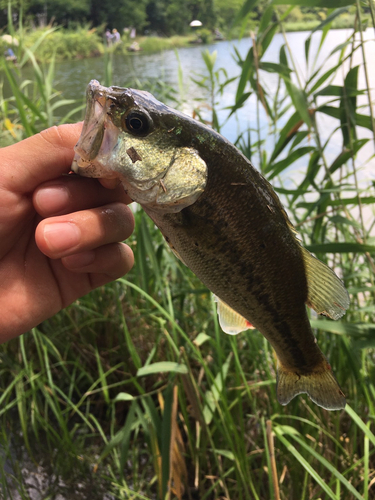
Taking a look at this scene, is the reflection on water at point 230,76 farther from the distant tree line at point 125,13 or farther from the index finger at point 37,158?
the index finger at point 37,158

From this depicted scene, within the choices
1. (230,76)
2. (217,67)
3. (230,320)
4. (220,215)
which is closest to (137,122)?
(220,215)

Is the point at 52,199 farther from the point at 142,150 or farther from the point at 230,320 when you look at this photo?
the point at 230,320

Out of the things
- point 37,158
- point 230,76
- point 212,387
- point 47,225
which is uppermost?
point 230,76

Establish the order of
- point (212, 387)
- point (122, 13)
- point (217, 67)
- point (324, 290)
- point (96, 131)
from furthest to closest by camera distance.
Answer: point (122, 13)
point (217, 67)
point (212, 387)
point (324, 290)
point (96, 131)

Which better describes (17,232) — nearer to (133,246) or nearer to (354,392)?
(133,246)

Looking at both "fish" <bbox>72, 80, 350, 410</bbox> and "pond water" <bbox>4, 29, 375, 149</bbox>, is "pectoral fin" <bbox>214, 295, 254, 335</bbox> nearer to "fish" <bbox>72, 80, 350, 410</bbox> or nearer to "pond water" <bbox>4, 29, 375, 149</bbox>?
"fish" <bbox>72, 80, 350, 410</bbox>

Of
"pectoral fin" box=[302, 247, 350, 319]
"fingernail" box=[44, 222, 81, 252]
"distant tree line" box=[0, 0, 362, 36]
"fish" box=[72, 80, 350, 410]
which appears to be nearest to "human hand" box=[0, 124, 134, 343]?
"fingernail" box=[44, 222, 81, 252]

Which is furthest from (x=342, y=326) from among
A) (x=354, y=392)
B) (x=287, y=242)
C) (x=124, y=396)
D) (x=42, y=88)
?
(x=42, y=88)
